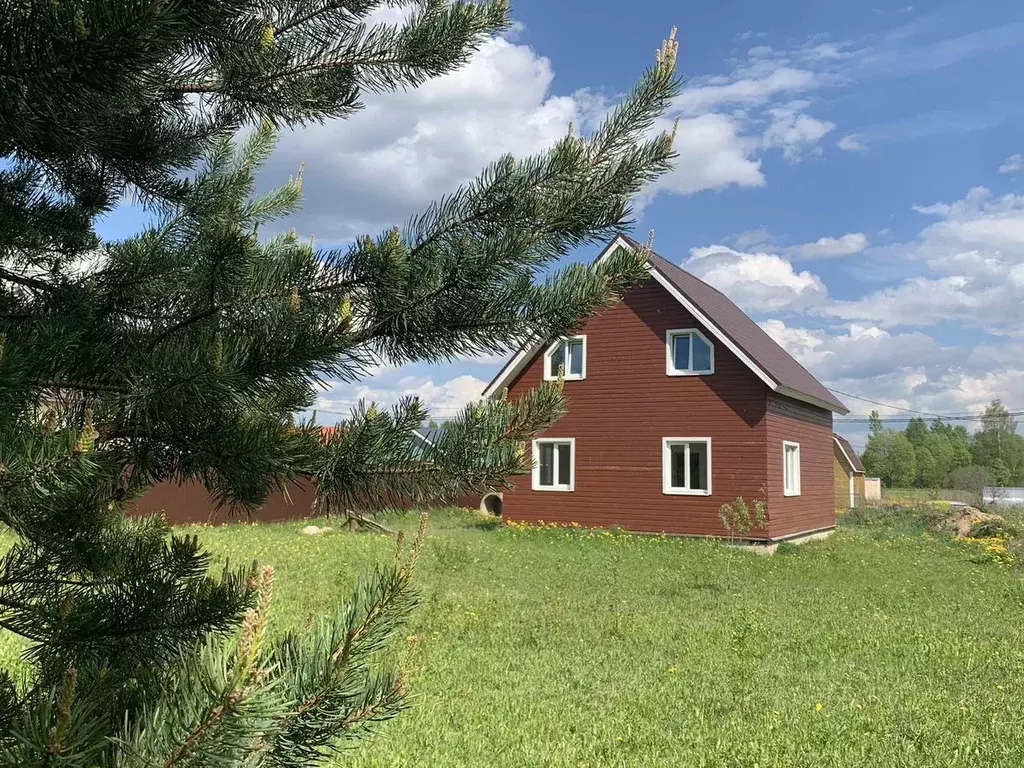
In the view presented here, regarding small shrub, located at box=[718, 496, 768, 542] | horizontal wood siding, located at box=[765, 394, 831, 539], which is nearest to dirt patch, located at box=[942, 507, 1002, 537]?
horizontal wood siding, located at box=[765, 394, 831, 539]

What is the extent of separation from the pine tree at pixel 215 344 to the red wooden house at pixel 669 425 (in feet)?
45.6

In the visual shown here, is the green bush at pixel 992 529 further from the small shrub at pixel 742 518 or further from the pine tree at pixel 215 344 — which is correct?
the pine tree at pixel 215 344

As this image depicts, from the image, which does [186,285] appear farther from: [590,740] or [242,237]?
[590,740]

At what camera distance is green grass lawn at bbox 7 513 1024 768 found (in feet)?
17.0

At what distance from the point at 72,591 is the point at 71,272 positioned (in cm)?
157

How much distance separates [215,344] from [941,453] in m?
101

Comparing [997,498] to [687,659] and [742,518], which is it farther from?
[687,659]

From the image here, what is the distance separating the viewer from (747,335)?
65.7 ft

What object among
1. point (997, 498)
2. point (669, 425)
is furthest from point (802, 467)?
point (997, 498)

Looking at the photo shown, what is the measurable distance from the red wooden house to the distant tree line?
230 ft

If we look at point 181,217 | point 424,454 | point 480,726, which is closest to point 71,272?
point 181,217

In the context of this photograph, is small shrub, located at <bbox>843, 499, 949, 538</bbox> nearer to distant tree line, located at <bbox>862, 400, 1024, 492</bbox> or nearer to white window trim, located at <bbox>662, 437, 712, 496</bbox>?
white window trim, located at <bbox>662, 437, 712, 496</bbox>

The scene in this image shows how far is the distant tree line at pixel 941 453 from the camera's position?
3199 inches

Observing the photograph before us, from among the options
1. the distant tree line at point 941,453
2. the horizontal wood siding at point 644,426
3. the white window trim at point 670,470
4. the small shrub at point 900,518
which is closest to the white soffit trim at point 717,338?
the horizontal wood siding at point 644,426
